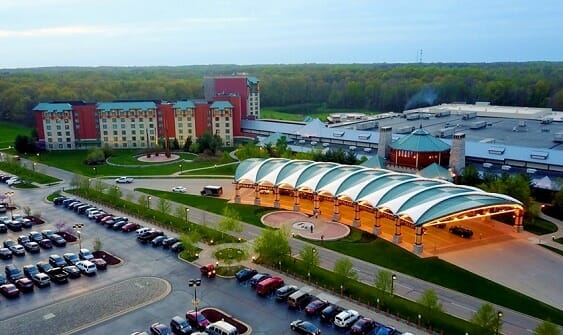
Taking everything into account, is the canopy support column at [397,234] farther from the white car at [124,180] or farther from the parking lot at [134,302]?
the white car at [124,180]

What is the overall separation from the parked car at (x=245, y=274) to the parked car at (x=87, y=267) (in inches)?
500

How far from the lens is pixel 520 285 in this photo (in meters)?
40.3

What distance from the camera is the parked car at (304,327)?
108ft

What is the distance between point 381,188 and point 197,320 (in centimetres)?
2675

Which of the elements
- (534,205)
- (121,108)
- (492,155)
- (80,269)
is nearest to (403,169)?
(492,155)

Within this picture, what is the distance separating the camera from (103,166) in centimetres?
8938

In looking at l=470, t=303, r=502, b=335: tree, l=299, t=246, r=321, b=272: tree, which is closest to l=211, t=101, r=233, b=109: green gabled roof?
l=299, t=246, r=321, b=272: tree

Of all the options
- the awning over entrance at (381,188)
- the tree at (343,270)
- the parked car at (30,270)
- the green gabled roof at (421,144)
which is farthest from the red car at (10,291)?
the green gabled roof at (421,144)

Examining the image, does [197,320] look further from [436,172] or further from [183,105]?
[183,105]

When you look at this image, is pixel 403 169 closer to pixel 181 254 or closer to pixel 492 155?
pixel 492 155

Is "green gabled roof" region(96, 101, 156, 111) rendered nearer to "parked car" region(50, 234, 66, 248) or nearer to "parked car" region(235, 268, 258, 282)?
"parked car" region(50, 234, 66, 248)

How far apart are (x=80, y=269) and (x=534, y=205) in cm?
4768

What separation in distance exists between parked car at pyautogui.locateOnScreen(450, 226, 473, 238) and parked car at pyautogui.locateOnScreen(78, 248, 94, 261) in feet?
120

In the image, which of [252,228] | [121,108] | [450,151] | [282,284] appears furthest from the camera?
[121,108]
